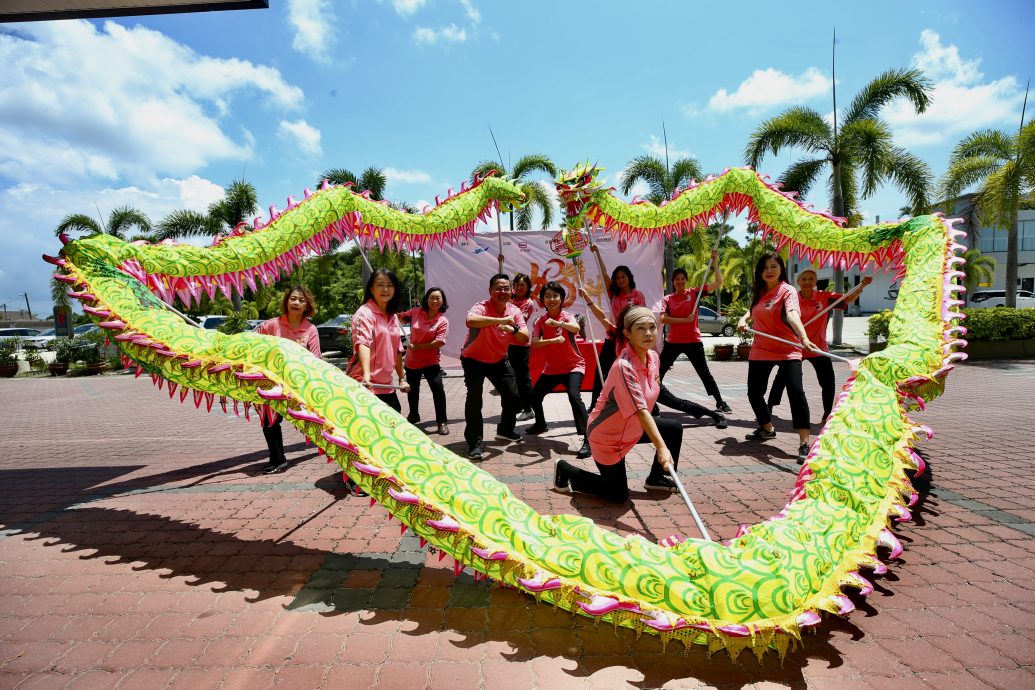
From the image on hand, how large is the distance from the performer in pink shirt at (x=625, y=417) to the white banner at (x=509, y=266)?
750 centimetres

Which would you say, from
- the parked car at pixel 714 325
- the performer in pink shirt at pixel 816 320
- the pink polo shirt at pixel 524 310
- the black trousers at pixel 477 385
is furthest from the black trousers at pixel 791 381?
the parked car at pixel 714 325

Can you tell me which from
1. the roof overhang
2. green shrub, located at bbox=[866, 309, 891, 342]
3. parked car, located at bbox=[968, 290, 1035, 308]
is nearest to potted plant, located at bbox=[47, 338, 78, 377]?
the roof overhang

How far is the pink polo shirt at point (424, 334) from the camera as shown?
17.8 ft

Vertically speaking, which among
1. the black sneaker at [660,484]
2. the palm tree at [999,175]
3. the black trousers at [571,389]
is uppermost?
the palm tree at [999,175]

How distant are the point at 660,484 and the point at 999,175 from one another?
49.6 ft

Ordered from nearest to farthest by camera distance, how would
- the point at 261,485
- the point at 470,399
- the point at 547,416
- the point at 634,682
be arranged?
1. the point at 634,682
2. the point at 261,485
3. the point at 470,399
4. the point at 547,416

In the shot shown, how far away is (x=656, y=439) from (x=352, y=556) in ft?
6.12

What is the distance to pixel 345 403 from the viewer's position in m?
2.63

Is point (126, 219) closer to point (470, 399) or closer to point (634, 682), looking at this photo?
point (470, 399)

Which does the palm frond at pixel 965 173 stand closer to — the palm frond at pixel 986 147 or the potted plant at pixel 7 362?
the palm frond at pixel 986 147

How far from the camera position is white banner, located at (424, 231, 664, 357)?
11.0 m

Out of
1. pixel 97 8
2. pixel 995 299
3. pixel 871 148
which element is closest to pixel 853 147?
pixel 871 148

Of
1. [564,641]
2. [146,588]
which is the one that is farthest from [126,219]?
[564,641]

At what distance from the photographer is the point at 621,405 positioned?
123 inches
